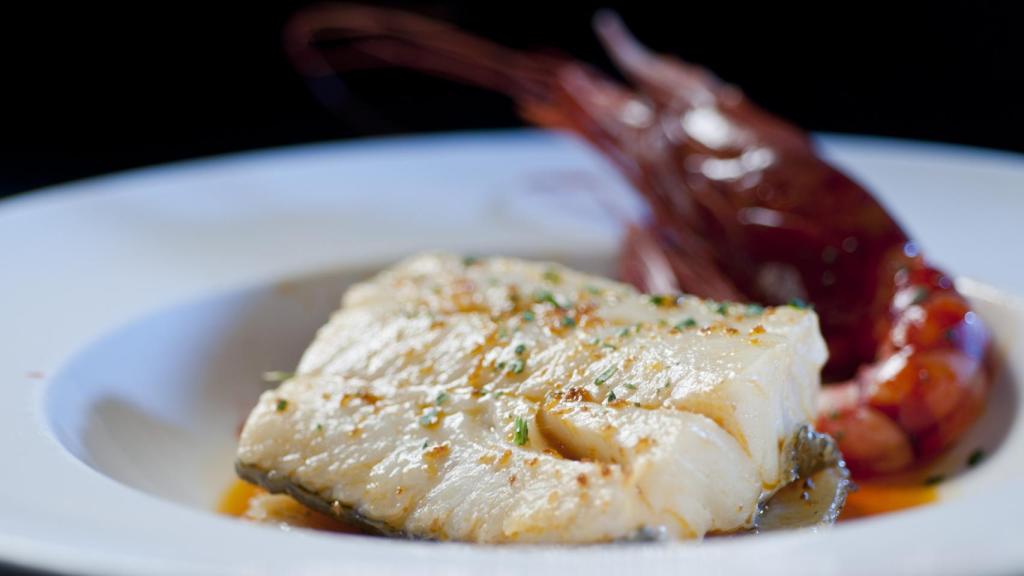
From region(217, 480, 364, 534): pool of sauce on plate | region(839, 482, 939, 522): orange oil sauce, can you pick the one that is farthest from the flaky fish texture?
region(839, 482, 939, 522): orange oil sauce

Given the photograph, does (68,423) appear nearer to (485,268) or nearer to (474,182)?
(485,268)

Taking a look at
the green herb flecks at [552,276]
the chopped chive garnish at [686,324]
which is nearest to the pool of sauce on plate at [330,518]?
the chopped chive garnish at [686,324]

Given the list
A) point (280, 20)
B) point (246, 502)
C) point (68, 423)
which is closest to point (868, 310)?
point (246, 502)

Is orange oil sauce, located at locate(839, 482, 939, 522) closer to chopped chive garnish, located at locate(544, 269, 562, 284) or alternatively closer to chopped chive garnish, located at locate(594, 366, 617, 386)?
chopped chive garnish, located at locate(594, 366, 617, 386)

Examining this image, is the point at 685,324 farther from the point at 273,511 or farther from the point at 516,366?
the point at 273,511

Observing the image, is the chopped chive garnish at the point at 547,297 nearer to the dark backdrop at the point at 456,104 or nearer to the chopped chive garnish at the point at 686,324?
the chopped chive garnish at the point at 686,324

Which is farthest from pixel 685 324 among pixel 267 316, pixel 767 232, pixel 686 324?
pixel 267 316
